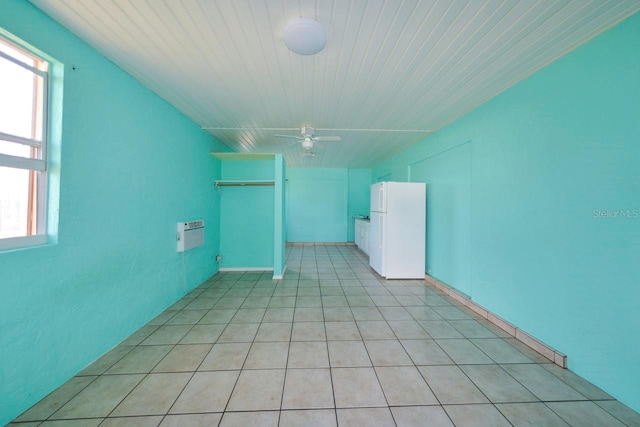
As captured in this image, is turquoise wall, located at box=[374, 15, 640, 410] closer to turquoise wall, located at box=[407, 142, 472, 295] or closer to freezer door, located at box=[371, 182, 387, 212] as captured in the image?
turquoise wall, located at box=[407, 142, 472, 295]

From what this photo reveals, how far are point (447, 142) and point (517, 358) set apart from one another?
2797 millimetres

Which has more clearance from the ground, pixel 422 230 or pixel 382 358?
pixel 422 230

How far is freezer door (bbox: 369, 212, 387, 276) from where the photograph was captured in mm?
4090

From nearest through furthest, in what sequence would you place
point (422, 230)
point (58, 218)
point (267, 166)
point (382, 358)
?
point (58, 218), point (382, 358), point (422, 230), point (267, 166)

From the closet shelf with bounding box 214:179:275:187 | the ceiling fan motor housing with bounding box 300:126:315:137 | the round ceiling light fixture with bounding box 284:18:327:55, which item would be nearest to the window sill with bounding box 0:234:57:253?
the round ceiling light fixture with bounding box 284:18:327:55

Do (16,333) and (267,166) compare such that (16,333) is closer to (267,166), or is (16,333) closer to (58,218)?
(58,218)

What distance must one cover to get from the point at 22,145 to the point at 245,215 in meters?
3.12

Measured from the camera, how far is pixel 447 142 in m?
3.43

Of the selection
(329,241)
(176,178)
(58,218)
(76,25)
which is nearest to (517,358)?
(58,218)

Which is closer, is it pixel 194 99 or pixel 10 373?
pixel 10 373

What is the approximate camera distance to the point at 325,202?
7477 millimetres

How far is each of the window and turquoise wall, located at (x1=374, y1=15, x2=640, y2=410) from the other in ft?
13.0

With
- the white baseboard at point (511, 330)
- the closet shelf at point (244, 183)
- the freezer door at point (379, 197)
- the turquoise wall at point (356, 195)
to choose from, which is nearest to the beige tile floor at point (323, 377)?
the white baseboard at point (511, 330)

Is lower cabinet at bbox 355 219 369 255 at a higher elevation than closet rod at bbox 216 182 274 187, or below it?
below
